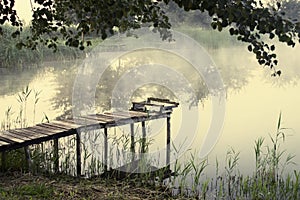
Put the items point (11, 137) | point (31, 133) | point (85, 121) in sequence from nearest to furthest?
point (11, 137), point (31, 133), point (85, 121)

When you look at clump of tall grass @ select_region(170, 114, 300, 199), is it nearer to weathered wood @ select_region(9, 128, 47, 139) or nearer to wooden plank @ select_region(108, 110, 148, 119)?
wooden plank @ select_region(108, 110, 148, 119)

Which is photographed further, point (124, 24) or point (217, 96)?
point (217, 96)

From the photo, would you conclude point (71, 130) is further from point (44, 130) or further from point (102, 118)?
point (102, 118)

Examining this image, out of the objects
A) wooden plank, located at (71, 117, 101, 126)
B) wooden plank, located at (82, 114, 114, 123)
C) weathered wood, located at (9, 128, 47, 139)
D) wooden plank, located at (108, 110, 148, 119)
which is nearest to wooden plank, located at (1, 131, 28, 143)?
weathered wood, located at (9, 128, 47, 139)

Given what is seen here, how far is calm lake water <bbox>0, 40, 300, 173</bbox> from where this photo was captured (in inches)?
293

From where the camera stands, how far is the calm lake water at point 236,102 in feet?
24.4

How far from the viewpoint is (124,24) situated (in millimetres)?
3545

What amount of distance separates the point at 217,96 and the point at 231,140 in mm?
4401

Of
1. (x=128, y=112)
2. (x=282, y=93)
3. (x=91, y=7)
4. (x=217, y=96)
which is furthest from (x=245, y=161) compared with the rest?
(x=282, y=93)

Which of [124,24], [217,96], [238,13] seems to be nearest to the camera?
[238,13]

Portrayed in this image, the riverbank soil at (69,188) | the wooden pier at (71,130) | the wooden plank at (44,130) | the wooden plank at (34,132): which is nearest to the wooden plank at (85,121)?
the wooden pier at (71,130)

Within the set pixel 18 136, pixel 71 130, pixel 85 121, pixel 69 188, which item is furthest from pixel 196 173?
pixel 18 136

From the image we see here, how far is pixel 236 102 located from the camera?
11070 mm

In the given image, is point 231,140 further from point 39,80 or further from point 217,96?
point 39,80
